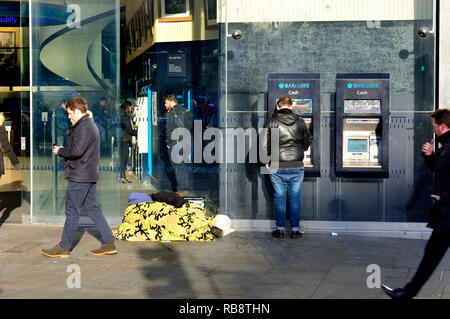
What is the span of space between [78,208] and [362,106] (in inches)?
156

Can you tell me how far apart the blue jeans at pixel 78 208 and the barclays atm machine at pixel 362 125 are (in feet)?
11.0

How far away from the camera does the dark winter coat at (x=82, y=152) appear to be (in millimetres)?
7453

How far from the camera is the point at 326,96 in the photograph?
933cm

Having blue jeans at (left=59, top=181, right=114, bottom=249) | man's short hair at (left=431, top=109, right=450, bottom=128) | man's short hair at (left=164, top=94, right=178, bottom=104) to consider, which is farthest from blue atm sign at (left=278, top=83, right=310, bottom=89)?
man's short hair at (left=431, top=109, right=450, bottom=128)

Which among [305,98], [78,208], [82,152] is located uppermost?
[305,98]

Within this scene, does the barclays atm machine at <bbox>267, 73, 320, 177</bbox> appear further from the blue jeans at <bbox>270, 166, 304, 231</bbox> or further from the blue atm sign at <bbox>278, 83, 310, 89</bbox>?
the blue jeans at <bbox>270, 166, 304, 231</bbox>

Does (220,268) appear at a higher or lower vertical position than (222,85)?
lower

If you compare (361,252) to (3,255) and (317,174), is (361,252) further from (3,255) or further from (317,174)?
(3,255)

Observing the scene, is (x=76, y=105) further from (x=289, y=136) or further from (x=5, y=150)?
(x=289, y=136)

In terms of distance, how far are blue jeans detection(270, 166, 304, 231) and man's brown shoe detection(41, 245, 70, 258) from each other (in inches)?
110

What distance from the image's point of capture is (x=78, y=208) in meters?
7.57

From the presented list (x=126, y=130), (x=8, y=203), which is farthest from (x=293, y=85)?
(x=8, y=203)

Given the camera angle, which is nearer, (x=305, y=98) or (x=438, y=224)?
(x=438, y=224)

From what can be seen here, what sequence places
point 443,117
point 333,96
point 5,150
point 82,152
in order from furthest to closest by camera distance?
1. point 333,96
2. point 5,150
3. point 82,152
4. point 443,117
